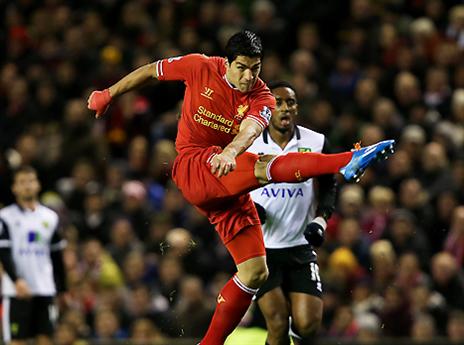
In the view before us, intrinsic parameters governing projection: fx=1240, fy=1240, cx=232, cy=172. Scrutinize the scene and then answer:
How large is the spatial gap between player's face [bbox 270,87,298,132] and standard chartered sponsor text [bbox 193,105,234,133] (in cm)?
76

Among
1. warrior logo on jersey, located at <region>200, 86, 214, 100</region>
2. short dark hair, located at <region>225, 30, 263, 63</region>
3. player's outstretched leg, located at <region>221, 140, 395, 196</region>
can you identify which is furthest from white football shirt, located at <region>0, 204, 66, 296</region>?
short dark hair, located at <region>225, 30, 263, 63</region>

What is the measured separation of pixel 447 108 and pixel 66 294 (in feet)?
15.5

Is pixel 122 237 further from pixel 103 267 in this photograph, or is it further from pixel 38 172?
pixel 38 172

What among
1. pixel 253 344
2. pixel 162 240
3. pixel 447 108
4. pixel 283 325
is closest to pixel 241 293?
pixel 283 325

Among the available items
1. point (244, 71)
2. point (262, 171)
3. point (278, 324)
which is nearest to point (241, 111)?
point (244, 71)

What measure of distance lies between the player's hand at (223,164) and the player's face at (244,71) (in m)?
0.65

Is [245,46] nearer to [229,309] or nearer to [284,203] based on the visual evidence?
[284,203]

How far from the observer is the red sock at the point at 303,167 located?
8.10 m

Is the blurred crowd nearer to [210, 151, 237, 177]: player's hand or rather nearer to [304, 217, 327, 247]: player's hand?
[304, 217, 327, 247]: player's hand

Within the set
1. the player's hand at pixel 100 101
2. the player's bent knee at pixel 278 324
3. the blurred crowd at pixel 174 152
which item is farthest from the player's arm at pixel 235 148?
the blurred crowd at pixel 174 152

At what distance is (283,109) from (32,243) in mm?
3873

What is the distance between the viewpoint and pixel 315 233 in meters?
8.77

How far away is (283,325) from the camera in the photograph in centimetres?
909

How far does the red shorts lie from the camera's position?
8.28m
